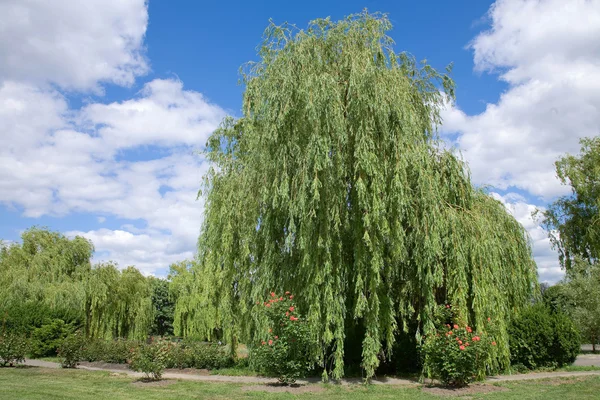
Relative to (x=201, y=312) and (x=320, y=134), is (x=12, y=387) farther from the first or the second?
(x=201, y=312)

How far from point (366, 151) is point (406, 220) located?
2167mm

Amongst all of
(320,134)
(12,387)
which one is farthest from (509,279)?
(12,387)

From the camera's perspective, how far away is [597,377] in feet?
34.2

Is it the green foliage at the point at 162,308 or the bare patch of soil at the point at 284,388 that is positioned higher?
the green foliage at the point at 162,308

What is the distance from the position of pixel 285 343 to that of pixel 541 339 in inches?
293

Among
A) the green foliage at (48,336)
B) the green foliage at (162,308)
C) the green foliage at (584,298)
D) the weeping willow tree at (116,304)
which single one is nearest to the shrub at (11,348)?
the green foliage at (48,336)

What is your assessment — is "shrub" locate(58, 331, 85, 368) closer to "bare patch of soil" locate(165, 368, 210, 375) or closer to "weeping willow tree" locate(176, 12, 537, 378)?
"bare patch of soil" locate(165, 368, 210, 375)

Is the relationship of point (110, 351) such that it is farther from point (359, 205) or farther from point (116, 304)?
point (359, 205)

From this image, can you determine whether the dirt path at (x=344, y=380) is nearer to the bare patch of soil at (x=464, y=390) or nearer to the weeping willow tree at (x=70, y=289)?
the bare patch of soil at (x=464, y=390)

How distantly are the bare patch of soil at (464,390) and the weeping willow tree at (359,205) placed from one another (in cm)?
124

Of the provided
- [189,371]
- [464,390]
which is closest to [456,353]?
[464,390]

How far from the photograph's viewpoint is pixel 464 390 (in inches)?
358

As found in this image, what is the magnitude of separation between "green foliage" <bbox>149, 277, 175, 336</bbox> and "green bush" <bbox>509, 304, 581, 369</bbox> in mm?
29235

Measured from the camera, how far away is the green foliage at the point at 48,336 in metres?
18.4
